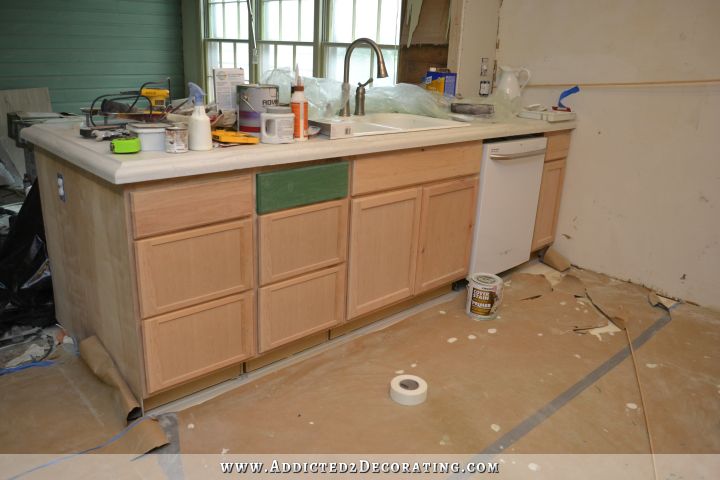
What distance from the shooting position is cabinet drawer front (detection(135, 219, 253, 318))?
62.2 inches

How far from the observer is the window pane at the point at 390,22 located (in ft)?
13.2

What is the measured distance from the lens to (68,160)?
1.70 metres

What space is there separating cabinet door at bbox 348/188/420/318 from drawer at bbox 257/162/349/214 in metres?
0.13

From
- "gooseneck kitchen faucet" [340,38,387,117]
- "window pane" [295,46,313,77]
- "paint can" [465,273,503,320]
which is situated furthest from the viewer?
"window pane" [295,46,313,77]

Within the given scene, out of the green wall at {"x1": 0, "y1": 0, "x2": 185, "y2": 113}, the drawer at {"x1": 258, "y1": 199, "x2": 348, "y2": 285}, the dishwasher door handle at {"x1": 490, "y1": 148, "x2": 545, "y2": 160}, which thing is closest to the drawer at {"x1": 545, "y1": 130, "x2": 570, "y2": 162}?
the dishwasher door handle at {"x1": 490, "y1": 148, "x2": 545, "y2": 160}

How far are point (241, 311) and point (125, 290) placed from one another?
0.38 m

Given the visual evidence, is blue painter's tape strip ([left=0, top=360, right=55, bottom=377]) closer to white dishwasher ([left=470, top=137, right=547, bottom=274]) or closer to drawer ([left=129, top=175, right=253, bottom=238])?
drawer ([left=129, top=175, right=253, bottom=238])

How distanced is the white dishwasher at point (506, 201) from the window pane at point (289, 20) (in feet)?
9.89

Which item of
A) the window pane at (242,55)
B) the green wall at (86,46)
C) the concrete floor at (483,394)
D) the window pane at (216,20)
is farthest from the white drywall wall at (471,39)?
the green wall at (86,46)

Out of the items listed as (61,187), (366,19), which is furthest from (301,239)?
(366,19)

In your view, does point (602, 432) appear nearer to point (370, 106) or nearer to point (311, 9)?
point (370, 106)

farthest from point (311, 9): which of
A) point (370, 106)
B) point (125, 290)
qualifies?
point (125, 290)

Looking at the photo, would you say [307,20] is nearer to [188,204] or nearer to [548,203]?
[548,203]

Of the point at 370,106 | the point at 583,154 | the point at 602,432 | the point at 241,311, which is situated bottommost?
the point at 602,432
